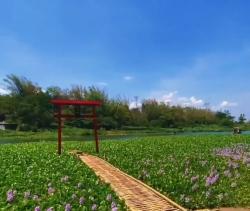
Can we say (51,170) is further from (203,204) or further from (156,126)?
(156,126)

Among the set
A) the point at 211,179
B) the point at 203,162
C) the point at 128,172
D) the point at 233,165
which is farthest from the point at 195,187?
the point at 233,165

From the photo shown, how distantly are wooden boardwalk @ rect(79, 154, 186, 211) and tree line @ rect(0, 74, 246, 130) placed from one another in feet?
135

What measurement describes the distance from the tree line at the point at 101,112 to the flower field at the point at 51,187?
4073 cm

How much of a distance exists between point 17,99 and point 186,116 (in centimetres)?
3862

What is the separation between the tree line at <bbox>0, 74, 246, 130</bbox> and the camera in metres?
65.6

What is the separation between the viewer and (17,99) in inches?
2692

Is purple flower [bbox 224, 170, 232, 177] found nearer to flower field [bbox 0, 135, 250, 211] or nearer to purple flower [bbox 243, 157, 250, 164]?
flower field [bbox 0, 135, 250, 211]

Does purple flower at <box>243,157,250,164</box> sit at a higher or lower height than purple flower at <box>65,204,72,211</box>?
higher

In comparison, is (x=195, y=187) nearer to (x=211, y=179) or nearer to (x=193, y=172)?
(x=211, y=179)

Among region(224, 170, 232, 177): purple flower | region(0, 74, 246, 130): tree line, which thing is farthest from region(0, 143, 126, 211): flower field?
region(0, 74, 246, 130): tree line

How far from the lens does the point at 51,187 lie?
10.5 metres

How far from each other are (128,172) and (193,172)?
2024 millimetres

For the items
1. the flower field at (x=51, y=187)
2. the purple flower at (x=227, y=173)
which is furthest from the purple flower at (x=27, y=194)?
the purple flower at (x=227, y=173)

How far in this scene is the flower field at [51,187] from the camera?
9.13 meters
